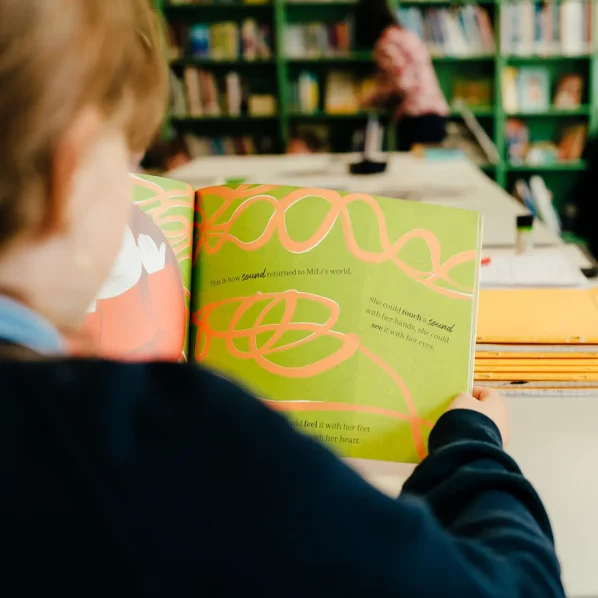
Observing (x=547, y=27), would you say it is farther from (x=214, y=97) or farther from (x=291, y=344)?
(x=291, y=344)

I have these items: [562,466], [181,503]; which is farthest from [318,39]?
[181,503]

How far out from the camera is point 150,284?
2.10 feet

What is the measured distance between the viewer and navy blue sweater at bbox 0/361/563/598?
0.26 meters

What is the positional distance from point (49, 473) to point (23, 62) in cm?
18

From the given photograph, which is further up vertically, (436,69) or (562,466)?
(436,69)

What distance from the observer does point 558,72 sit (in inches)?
140

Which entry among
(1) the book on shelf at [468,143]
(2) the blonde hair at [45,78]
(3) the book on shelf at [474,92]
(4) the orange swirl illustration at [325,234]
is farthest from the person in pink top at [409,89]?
(2) the blonde hair at [45,78]

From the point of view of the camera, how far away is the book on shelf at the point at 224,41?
11.5ft

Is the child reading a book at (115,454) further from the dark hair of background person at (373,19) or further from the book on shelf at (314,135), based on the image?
the book on shelf at (314,135)

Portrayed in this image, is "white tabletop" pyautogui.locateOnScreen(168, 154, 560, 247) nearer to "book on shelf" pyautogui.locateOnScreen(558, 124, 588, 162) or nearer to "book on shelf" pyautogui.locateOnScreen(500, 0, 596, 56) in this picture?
"book on shelf" pyautogui.locateOnScreen(500, 0, 596, 56)

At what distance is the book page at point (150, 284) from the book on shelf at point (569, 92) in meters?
3.33

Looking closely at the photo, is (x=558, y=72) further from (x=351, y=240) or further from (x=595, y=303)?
(x=351, y=240)

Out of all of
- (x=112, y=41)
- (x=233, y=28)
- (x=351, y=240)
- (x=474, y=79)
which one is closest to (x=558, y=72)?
(x=474, y=79)

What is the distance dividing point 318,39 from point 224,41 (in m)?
0.52
